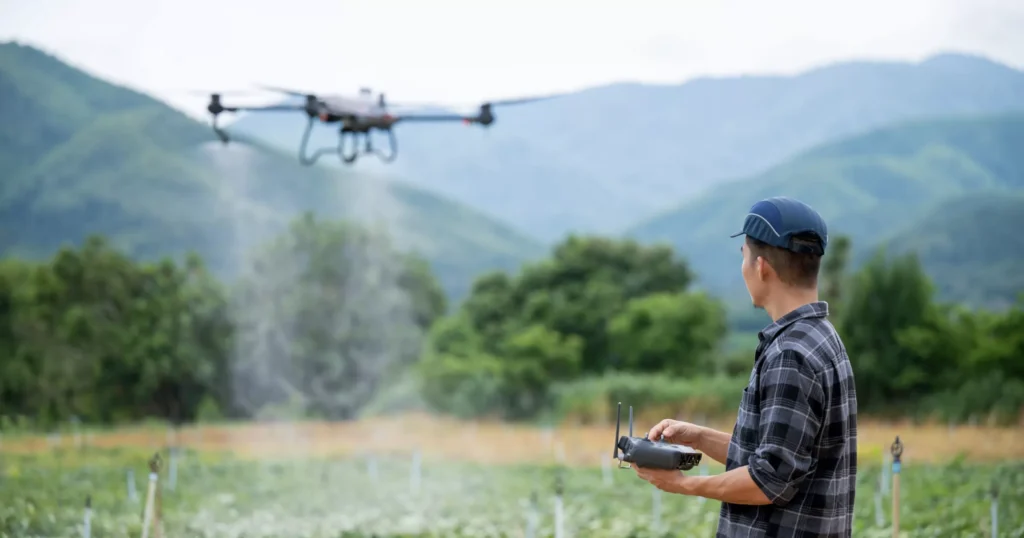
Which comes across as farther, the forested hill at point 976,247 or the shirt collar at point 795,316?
the forested hill at point 976,247

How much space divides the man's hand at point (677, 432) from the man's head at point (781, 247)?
0.33m

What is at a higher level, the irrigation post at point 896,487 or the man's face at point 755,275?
the man's face at point 755,275

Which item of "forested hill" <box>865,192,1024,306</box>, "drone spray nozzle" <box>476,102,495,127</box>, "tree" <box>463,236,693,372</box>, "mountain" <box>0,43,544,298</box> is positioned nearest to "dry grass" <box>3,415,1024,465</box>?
"tree" <box>463,236,693,372</box>

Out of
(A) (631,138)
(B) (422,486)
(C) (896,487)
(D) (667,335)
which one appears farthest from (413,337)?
(A) (631,138)

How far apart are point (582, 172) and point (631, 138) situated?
3.13m

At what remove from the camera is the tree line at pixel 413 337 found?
1802 cm

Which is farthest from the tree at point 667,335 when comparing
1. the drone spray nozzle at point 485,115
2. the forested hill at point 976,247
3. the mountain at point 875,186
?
the drone spray nozzle at point 485,115

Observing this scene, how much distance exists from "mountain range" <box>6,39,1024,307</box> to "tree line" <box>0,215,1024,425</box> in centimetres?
332

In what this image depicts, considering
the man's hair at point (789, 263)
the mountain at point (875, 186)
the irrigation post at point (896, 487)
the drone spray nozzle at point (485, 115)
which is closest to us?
the man's hair at point (789, 263)

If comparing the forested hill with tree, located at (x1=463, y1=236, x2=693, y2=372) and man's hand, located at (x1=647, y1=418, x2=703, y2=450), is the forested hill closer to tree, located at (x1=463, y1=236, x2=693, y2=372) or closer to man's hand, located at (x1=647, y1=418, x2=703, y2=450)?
tree, located at (x1=463, y1=236, x2=693, y2=372)

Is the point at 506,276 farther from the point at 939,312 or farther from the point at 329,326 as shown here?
the point at 939,312

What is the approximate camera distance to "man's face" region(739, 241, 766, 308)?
196 cm

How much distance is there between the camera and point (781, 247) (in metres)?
1.91

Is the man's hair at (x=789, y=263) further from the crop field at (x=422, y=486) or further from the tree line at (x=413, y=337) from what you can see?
the tree line at (x=413, y=337)
